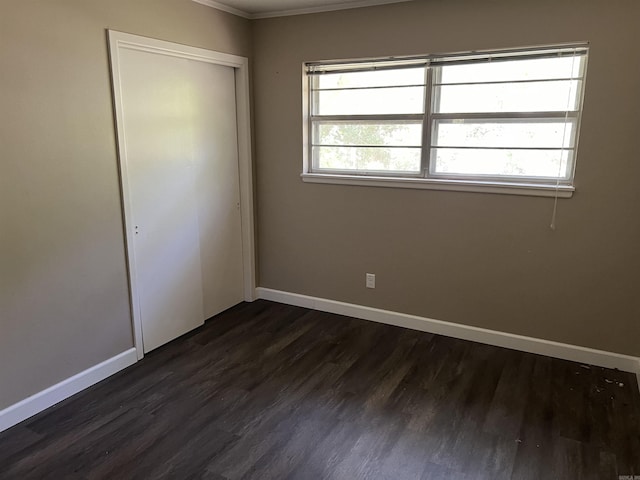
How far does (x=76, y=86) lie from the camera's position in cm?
255

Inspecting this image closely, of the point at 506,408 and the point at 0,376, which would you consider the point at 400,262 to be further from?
the point at 0,376

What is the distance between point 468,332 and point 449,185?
3.60 feet

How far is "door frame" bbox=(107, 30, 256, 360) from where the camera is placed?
2779mm

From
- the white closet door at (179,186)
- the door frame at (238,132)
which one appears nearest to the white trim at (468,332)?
the door frame at (238,132)

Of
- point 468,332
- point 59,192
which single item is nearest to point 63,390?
point 59,192

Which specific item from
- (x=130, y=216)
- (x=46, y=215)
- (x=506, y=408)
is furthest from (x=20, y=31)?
(x=506, y=408)

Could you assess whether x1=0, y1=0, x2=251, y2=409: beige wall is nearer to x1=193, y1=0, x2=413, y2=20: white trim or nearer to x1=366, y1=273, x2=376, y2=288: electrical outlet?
x1=193, y1=0, x2=413, y2=20: white trim

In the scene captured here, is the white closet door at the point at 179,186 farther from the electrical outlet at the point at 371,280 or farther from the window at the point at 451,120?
the electrical outlet at the point at 371,280

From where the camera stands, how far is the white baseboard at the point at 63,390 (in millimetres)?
2426

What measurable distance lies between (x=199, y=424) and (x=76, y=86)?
77.6 inches

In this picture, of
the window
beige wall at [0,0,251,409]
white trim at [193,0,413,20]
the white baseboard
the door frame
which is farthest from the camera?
white trim at [193,0,413,20]

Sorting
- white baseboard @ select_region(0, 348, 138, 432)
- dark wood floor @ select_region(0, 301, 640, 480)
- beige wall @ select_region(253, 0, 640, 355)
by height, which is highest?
beige wall @ select_region(253, 0, 640, 355)

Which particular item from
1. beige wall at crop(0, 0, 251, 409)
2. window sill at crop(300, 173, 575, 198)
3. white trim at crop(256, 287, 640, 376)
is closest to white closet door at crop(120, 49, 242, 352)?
beige wall at crop(0, 0, 251, 409)

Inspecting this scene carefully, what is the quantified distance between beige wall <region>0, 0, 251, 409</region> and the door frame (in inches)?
1.9
